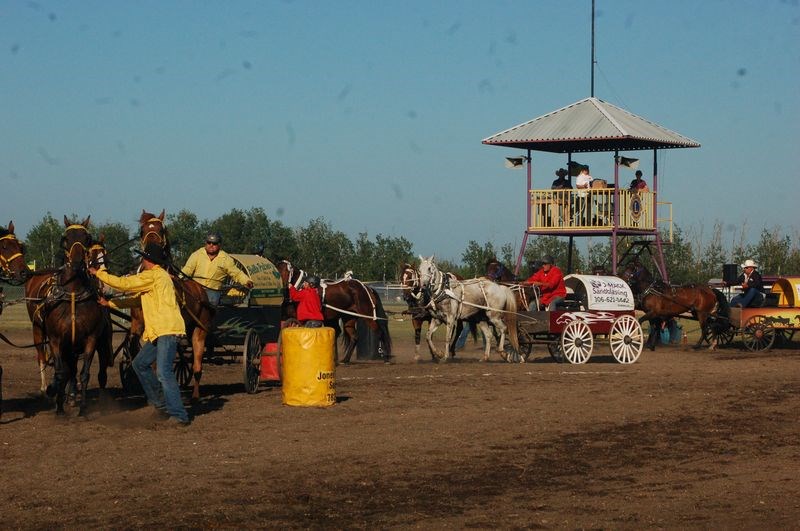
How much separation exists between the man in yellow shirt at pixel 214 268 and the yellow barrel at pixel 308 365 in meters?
2.02

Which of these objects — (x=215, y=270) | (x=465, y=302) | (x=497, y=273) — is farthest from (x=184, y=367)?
(x=497, y=273)

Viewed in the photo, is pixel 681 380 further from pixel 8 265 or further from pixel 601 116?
pixel 601 116

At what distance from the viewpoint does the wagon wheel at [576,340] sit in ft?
78.5

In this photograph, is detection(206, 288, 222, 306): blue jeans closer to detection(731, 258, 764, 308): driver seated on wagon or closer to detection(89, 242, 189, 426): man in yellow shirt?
detection(89, 242, 189, 426): man in yellow shirt

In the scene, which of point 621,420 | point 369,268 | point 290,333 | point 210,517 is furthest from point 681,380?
point 369,268

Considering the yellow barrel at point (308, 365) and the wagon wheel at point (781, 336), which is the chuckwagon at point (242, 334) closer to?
the yellow barrel at point (308, 365)

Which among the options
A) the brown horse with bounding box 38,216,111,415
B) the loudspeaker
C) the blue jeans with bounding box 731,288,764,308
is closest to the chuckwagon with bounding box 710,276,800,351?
the blue jeans with bounding box 731,288,764,308

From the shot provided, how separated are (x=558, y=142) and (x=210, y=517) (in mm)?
27212

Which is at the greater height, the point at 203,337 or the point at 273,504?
the point at 203,337

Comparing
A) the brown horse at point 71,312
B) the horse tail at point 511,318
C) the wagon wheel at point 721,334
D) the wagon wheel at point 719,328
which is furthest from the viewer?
the wagon wheel at point 721,334

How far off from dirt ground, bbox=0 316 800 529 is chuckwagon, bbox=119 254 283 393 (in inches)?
18.1

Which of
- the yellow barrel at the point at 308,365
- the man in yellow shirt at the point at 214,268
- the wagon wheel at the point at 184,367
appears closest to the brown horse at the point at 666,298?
the wagon wheel at the point at 184,367

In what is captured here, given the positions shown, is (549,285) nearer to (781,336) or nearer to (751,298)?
(751,298)

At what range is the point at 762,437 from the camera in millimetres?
13547
